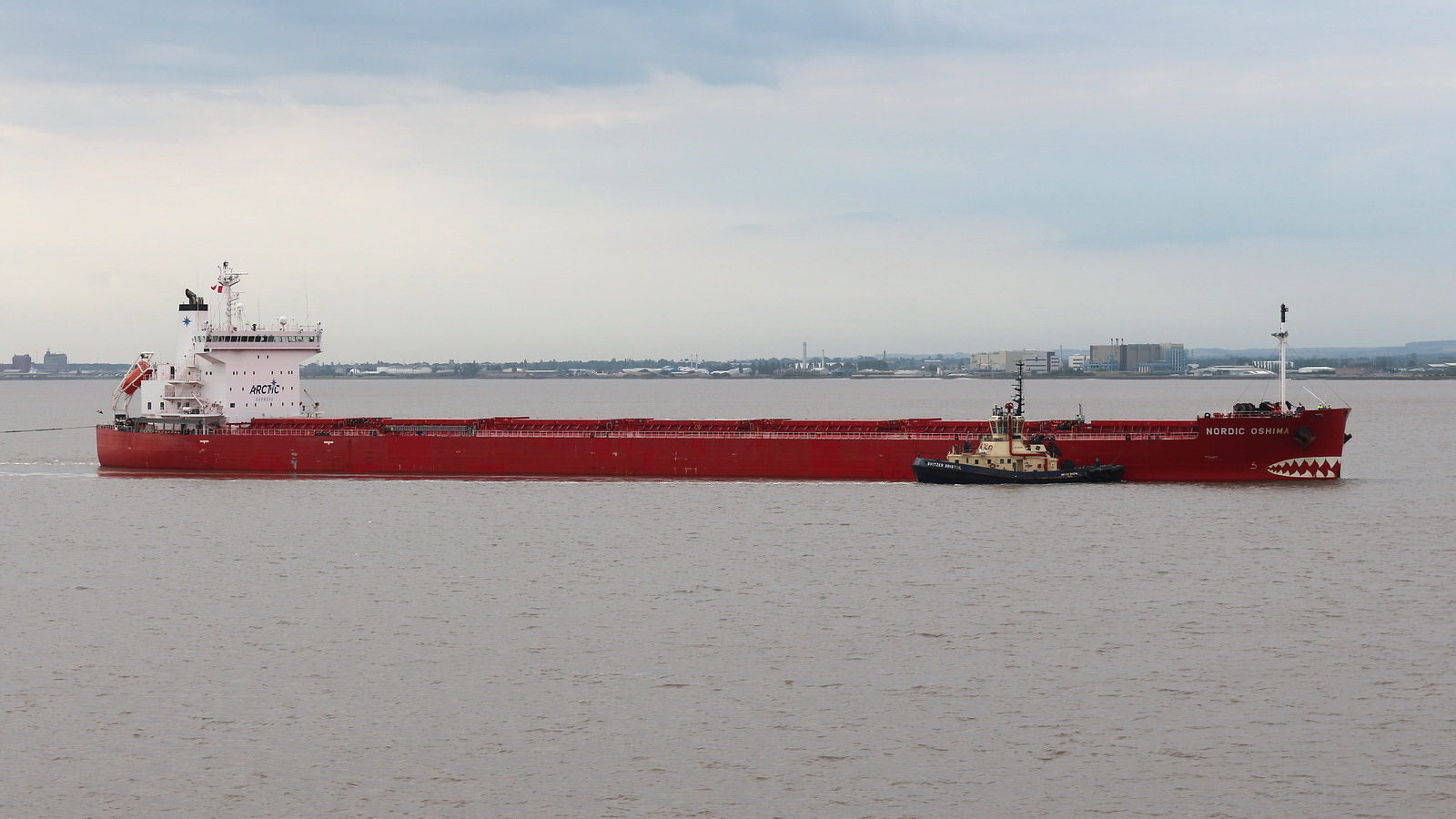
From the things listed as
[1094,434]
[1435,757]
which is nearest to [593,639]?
[1435,757]

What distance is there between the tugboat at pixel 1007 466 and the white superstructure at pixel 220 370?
84.8ft

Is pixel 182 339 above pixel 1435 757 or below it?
above

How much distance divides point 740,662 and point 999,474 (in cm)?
2206

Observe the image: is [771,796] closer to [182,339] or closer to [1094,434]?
[1094,434]

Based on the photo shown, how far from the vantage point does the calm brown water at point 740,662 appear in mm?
15227

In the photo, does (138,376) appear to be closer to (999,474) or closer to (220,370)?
(220,370)

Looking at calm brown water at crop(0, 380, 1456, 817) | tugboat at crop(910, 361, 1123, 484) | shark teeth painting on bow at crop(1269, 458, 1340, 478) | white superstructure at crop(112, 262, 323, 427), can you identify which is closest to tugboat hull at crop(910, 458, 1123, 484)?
tugboat at crop(910, 361, 1123, 484)

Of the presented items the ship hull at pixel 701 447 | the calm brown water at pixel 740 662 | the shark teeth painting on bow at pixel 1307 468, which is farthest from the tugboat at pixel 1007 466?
the shark teeth painting on bow at pixel 1307 468

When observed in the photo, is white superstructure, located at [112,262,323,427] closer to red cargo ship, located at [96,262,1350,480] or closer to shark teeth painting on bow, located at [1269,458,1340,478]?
red cargo ship, located at [96,262,1350,480]

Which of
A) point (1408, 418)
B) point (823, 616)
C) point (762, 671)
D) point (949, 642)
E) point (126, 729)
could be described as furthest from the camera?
point (1408, 418)

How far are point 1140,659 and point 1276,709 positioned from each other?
2.81 meters

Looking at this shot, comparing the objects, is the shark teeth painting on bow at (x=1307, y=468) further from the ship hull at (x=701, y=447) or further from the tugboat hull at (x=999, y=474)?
the tugboat hull at (x=999, y=474)

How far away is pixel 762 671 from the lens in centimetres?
1975

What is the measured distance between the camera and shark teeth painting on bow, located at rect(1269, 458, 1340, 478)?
40.2m
